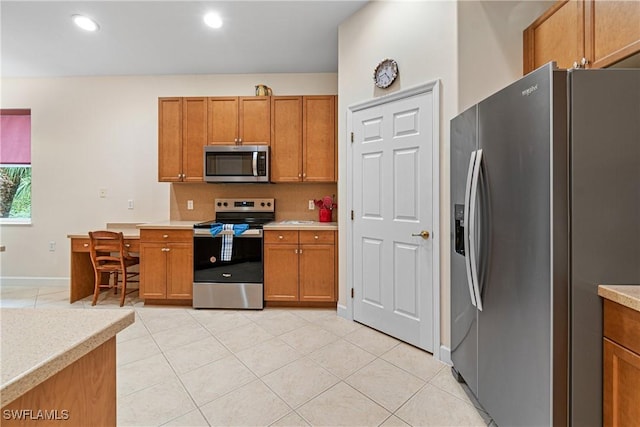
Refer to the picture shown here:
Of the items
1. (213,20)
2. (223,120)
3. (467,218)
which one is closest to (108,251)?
(223,120)

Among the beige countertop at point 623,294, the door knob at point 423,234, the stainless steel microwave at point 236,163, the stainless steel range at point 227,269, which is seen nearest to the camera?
the beige countertop at point 623,294

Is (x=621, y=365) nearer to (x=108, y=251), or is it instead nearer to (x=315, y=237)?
(x=315, y=237)

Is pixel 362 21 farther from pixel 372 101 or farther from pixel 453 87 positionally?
pixel 453 87

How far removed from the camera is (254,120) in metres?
3.60

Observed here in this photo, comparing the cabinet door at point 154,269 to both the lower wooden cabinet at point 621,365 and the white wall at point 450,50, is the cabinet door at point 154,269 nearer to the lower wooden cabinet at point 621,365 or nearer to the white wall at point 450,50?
the white wall at point 450,50

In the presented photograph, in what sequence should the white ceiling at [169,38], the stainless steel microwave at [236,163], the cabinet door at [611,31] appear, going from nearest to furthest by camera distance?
the cabinet door at [611,31] < the white ceiling at [169,38] < the stainless steel microwave at [236,163]

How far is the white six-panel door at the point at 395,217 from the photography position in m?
2.30

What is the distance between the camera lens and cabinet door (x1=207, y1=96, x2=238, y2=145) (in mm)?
3604

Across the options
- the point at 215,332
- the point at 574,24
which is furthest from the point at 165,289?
the point at 574,24

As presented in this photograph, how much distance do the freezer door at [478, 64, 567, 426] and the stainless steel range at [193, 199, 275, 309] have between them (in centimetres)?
223

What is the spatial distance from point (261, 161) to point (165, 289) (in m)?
1.75

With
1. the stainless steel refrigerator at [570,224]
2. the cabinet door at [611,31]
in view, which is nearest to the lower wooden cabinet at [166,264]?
the stainless steel refrigerator at [570,224]

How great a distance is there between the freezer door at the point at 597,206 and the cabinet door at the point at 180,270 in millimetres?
3189

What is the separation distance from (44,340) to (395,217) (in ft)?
7.40
